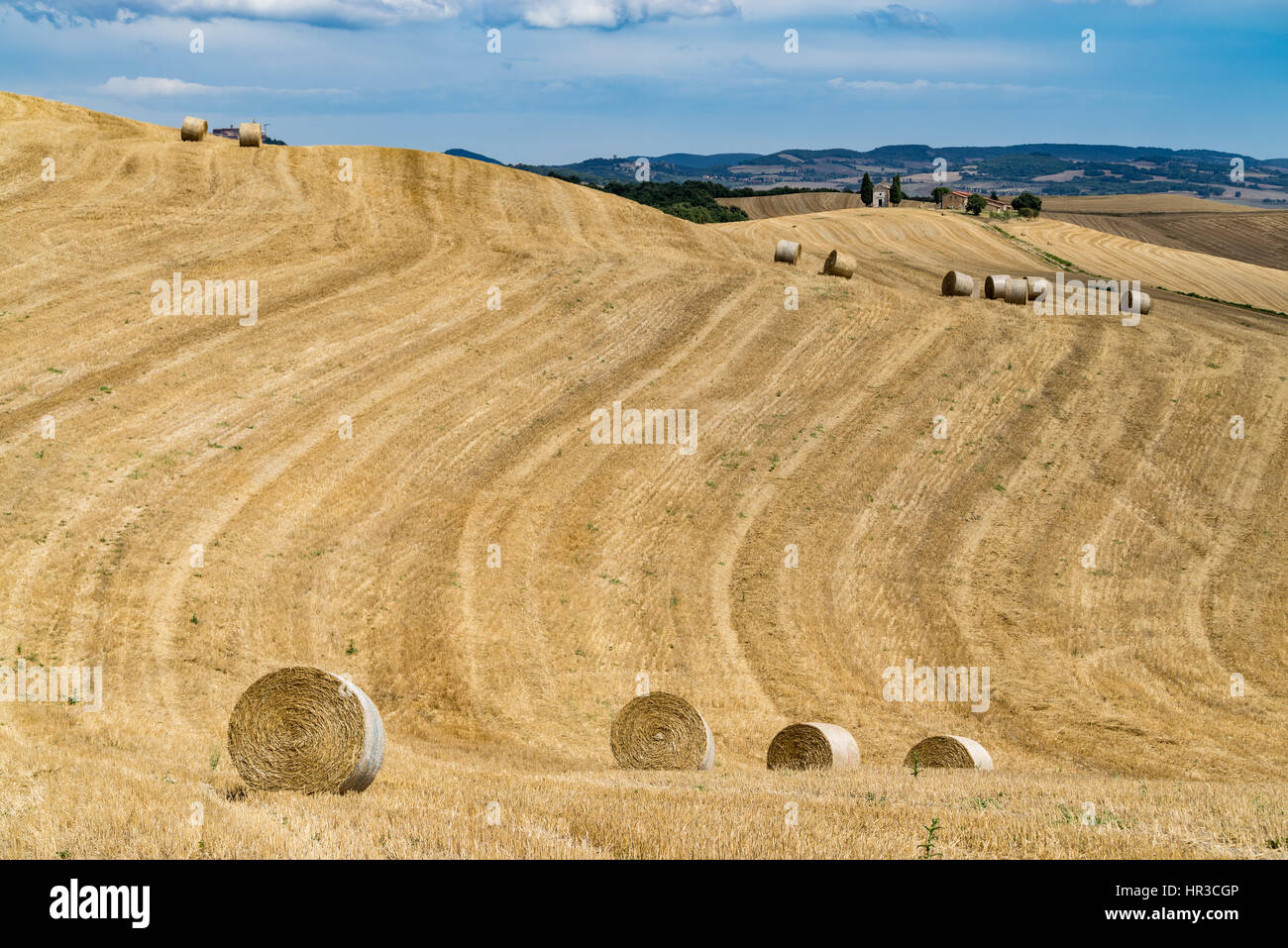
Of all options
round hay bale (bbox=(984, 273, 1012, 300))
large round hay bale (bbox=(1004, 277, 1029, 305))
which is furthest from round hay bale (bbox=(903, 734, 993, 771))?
round hay bale (bbox=(984, 273, 1012, 300))

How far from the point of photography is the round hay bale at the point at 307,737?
12648 millimetres

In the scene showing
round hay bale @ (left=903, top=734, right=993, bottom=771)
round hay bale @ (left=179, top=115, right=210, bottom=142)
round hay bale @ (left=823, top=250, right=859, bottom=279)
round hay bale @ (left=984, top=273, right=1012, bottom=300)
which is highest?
round hay bale @ (left=179, top=115, right=210, bottom=142)

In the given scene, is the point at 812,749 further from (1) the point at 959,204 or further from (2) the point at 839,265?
(1) the point at 959,204

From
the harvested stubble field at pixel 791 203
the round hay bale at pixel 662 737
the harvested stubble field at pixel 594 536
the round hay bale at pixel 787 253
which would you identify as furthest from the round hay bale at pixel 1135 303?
the harvested stubble field at pixel 791 203

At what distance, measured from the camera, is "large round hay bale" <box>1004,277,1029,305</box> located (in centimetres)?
4366

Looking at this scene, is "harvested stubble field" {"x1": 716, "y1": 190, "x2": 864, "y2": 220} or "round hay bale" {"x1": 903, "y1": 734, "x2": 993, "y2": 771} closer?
"round hay bale" {"x1": 903, "y1": 734, "x2": 993, "y2": 771}

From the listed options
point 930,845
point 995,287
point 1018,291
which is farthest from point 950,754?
point 995,287

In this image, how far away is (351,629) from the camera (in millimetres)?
22766

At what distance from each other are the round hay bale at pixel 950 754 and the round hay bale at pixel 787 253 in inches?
1353

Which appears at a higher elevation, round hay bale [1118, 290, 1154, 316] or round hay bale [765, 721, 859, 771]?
round hay bale [1118, 290, 1154, 316]

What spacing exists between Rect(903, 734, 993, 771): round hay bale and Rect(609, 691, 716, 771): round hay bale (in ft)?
11.8

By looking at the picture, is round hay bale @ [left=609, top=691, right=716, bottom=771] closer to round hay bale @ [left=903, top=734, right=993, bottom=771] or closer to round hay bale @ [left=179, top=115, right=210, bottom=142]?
round hay bale @ [left=903, top=734, right=993, bottom=771]

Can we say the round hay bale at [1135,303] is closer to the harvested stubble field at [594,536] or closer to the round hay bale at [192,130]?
the harvested stubble field at [594,536]

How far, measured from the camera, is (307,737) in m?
12.8
